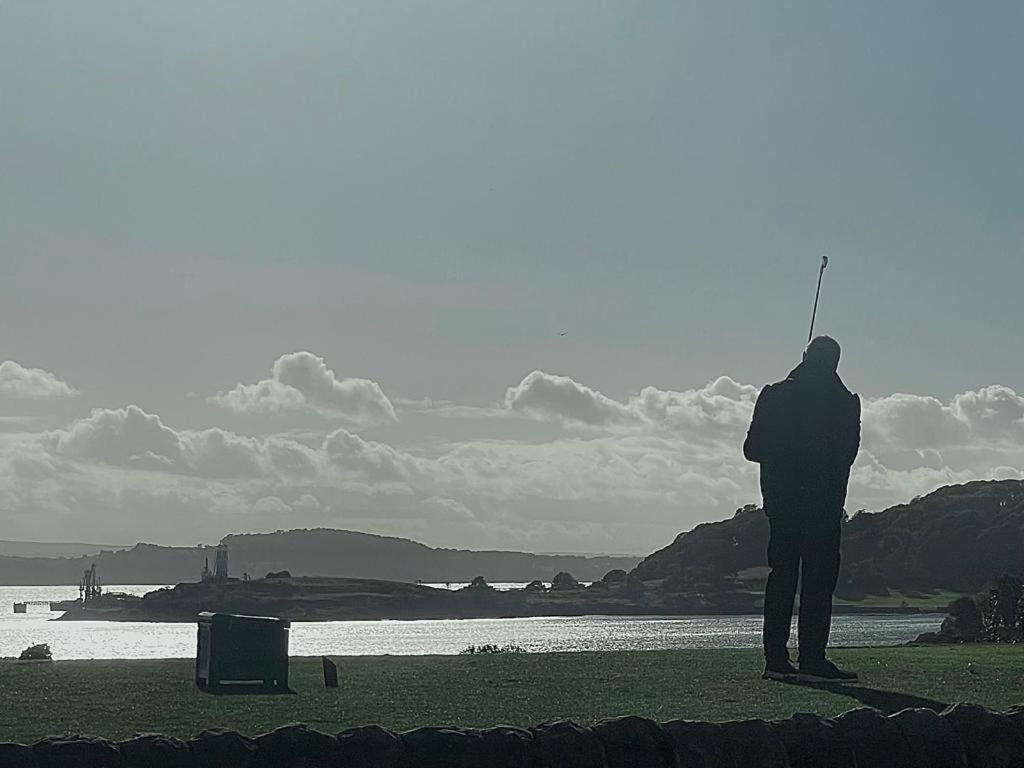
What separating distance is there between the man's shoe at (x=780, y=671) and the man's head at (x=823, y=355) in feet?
12.0

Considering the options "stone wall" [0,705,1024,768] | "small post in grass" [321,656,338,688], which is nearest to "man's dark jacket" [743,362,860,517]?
"small post in grass" [321,656,338,688]

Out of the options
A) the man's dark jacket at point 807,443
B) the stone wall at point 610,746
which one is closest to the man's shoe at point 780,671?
the man's dark jacket at point 807,443

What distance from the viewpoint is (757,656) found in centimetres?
2056

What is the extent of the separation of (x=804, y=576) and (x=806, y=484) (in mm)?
1181

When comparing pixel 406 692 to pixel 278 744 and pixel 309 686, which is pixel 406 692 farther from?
pixel 278 744

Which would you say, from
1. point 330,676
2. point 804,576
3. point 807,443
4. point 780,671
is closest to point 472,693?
point 330,676

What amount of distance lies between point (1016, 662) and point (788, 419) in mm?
5401

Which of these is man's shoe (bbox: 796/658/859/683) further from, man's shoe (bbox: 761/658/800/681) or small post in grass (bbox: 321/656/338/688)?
small post in grass (bbox: 321/656/338/688)

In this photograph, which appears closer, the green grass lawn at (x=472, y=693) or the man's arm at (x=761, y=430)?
the green grass lawn at (x=472, y=693)

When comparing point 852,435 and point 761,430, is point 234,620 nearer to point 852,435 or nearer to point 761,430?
point 761,430

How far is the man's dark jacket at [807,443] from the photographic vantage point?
1762cm

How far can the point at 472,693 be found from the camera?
15.0m

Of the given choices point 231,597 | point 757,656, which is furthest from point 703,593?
point 757,656

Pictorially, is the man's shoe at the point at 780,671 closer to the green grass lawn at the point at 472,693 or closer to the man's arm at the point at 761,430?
the green grass lawn at the point at 472,693
